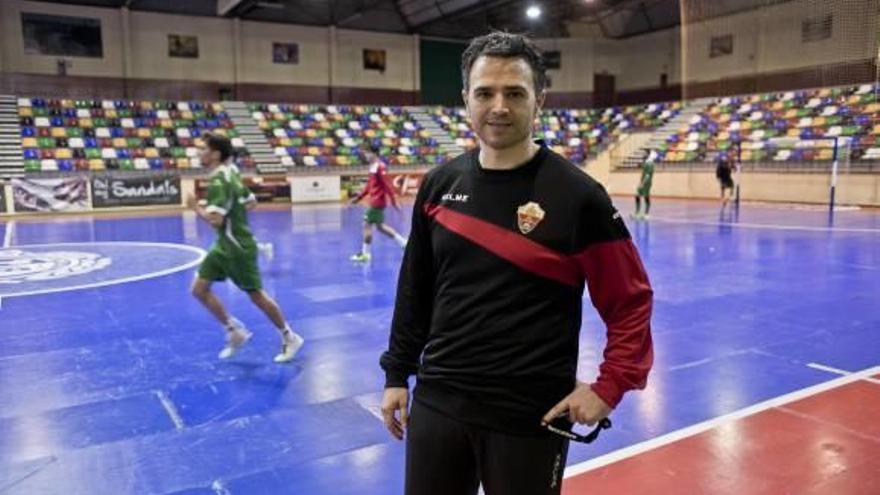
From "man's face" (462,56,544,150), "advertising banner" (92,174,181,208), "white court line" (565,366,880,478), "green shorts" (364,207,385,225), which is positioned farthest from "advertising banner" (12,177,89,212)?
"man's face" (462,56,544,150)

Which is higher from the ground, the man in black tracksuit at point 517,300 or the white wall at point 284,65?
the white wall at point 284,65

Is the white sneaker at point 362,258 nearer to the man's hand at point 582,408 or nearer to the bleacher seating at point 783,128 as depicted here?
the man's hand at point 582,408

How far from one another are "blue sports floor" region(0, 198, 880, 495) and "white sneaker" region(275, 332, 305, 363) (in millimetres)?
102

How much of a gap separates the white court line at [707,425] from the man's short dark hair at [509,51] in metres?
2.41

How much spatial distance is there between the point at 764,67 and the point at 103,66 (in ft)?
87.6

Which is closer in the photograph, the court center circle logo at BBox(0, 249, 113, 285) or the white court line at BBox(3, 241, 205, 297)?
the white court line at BBox(3, 241, 205, 297)

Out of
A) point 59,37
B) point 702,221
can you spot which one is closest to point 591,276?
point 702,221

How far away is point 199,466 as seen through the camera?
376 centimetres

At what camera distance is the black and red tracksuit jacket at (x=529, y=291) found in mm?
1830

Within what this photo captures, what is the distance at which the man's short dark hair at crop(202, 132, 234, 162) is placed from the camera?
5.50m

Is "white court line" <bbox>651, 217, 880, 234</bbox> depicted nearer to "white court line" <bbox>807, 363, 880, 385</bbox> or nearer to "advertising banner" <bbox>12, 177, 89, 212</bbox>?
"white court line" <bbox>807, 363, 880, 385</bbox>

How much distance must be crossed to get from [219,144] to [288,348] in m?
1.83

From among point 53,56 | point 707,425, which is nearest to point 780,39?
point 707,425

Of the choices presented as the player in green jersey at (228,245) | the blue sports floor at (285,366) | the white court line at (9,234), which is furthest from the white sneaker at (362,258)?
the white court line at (9,234)
